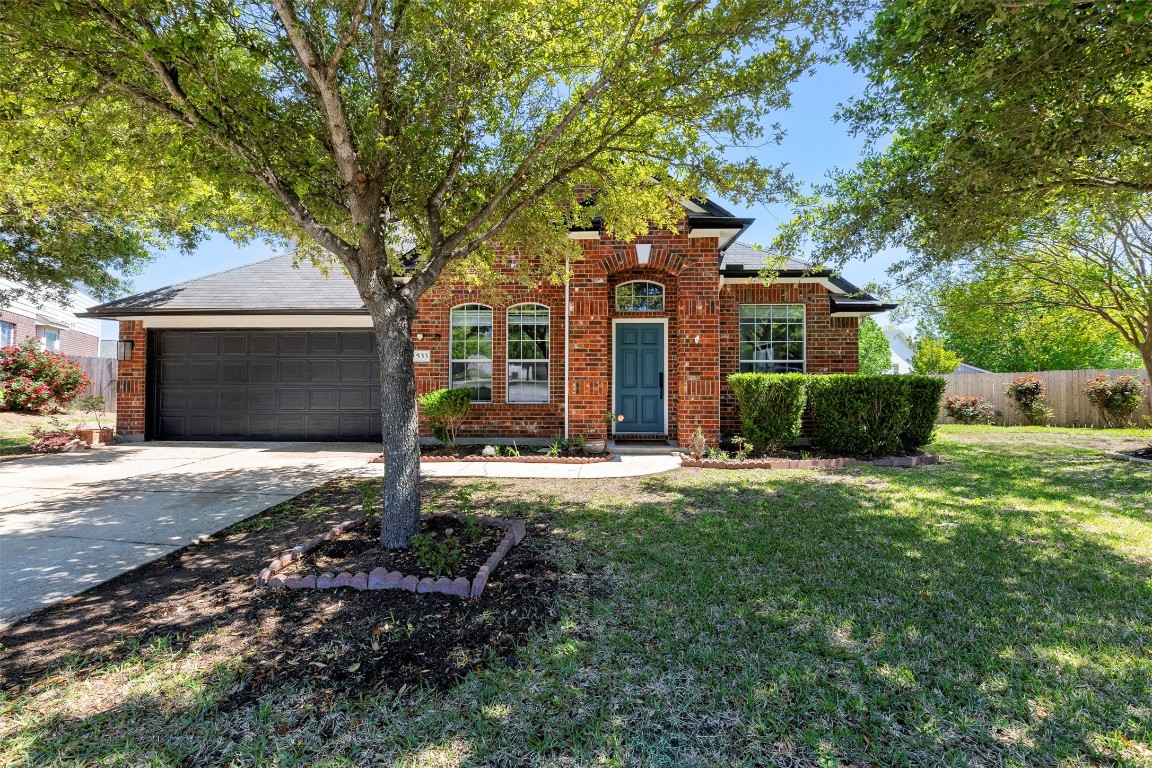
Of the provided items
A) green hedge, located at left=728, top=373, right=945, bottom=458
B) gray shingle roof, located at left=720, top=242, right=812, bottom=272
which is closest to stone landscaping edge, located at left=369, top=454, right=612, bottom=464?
green hedge, located at left=728, top=373, right=945, bottom=458

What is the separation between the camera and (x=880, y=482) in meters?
6.64

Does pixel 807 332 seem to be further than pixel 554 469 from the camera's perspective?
Yes

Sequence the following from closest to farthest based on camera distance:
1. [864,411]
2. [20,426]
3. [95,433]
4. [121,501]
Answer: [121,501] < [864,411] < [95,433] < [20,426]

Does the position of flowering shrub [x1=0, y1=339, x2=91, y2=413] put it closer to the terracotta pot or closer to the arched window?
the terracotta pot

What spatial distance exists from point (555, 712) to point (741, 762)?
78 centimetres

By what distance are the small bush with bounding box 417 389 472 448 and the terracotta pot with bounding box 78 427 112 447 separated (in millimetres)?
6991

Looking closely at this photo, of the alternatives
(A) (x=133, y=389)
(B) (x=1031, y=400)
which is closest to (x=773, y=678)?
(A) (x=133, y=389)

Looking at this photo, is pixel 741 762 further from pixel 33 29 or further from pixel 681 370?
pixel 681 370

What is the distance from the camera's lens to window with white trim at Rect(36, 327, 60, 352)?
20602mm

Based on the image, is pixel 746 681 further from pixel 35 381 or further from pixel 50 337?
pixel 50 337

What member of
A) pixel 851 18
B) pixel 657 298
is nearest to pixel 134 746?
pixel 851 18

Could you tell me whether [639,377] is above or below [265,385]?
above

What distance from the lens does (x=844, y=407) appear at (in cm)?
815

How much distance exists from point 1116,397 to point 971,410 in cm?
368
